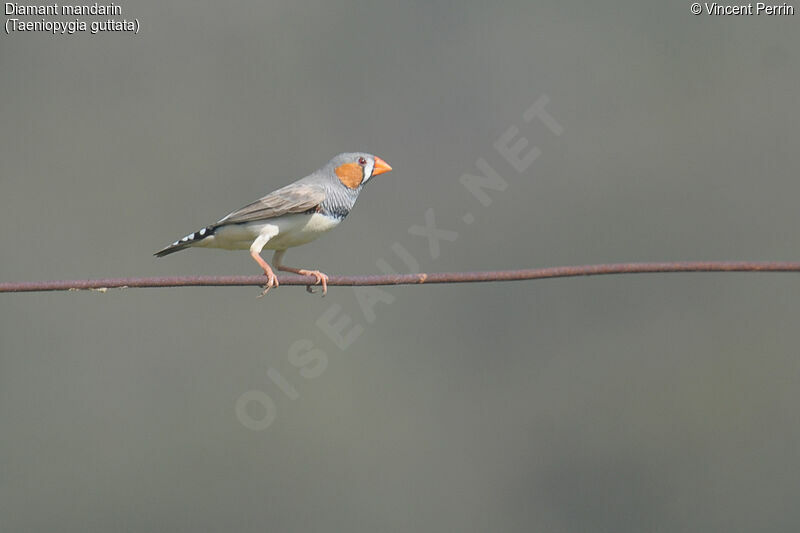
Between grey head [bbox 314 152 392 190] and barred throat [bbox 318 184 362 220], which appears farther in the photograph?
grey head [bbox 314 152 392 190]

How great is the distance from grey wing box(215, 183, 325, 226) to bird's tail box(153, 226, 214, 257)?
118mm

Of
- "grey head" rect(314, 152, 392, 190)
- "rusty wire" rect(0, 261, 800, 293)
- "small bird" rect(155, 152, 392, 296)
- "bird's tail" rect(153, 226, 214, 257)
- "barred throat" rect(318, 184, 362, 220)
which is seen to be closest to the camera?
"rusty wire" rect(0, 261, 800, 293)

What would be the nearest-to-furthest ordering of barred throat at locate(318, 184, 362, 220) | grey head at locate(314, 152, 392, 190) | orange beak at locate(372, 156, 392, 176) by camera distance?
barred throat at locate(318, 184, 362, 220)
grey head at locate(314, 152, 392, 190)
orange beak at locate(372, 156, 392, 176)

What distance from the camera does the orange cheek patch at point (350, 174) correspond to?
779cm

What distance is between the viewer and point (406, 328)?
27.5 m

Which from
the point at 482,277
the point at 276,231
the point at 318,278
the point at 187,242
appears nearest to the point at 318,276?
the point at 318,278

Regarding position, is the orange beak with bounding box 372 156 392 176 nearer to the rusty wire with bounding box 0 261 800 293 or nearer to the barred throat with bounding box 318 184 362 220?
the barred throat with bounding box 318 184 362 220

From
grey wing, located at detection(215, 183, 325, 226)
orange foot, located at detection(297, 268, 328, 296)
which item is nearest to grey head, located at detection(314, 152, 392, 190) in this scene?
grey wing, located at detection(215, 183, 325, 226)

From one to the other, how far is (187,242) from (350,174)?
4.54ft

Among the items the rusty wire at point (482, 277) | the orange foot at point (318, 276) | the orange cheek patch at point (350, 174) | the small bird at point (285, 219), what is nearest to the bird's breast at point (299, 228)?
the small bird at point (285, 219)

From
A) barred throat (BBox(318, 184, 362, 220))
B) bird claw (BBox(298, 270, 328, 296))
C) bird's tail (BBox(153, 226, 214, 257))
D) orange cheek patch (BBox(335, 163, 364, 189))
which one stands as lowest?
bird claw (BBox(298, 270, 328, 296))

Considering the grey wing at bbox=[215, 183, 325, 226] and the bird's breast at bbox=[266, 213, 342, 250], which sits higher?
the grey wing at bbox=[215, 183, 325, 226]

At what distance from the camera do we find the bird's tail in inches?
274

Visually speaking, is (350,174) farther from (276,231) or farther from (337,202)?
(276,231)
